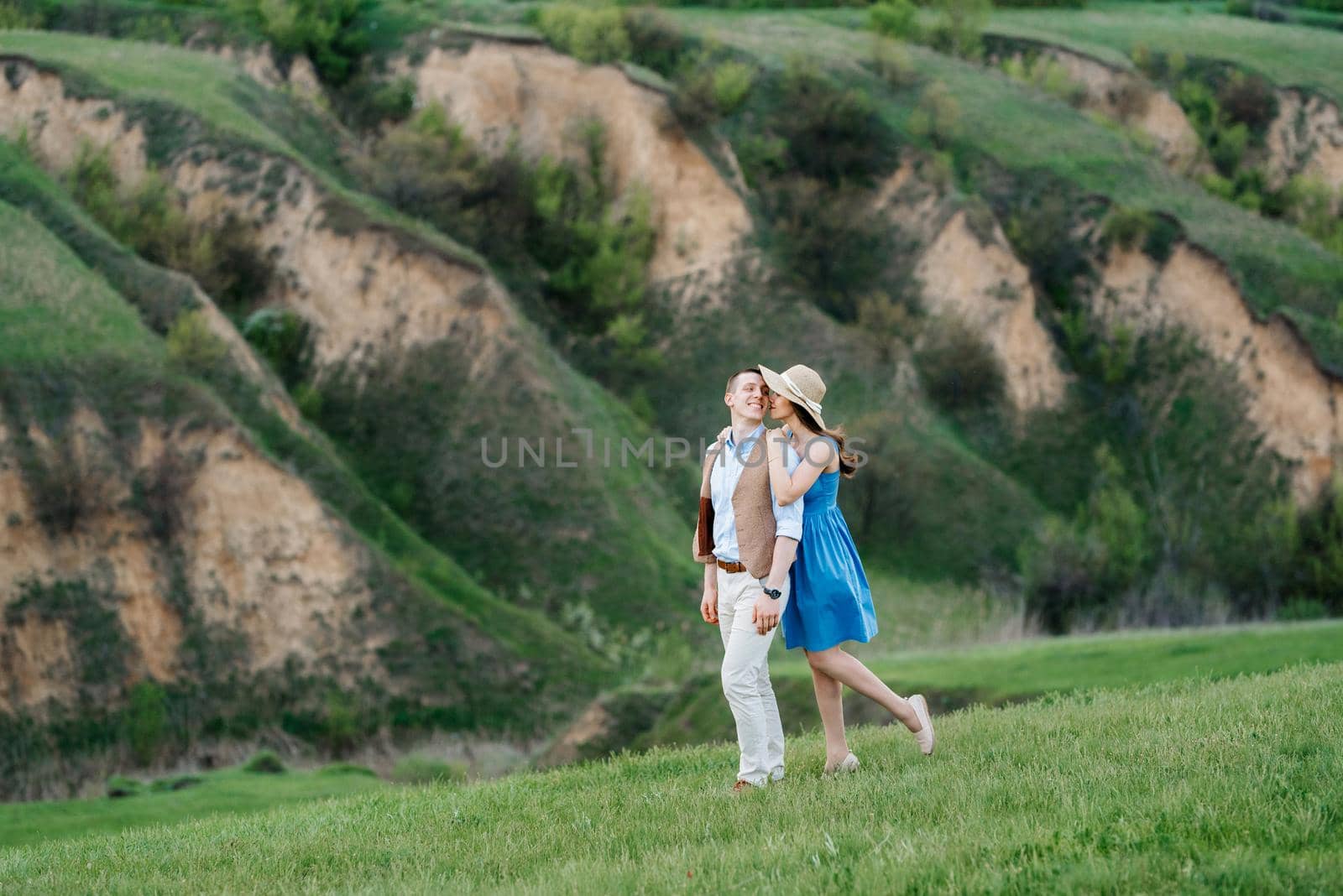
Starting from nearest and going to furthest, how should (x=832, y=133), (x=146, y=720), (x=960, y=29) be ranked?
1. (x=146, y=720)
2. (x=832, y=133)
3. (x=960, y=29)

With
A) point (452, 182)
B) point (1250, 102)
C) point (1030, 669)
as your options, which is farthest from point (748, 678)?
point (1250, 102)

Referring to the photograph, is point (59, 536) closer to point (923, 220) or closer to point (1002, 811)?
point (1002, 811)

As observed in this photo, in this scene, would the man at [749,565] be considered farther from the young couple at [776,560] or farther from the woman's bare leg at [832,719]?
the woman's bare leg at [832,719]

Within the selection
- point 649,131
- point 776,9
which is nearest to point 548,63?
point 649,131

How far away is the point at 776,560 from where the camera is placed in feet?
25.7

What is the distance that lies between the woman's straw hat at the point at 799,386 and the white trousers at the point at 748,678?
3.21 ft

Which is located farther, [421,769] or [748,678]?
[421,769]

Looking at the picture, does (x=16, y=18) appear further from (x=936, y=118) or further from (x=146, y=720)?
(x=146, y=720)

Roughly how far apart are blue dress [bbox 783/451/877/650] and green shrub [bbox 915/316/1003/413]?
34.9 metres

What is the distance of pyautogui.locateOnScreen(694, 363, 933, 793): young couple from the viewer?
790cm

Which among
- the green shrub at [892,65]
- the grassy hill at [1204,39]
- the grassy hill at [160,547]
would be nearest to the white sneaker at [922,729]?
the grassy hill at [160,547]

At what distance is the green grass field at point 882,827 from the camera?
5484 mm

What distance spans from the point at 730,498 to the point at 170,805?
962cm

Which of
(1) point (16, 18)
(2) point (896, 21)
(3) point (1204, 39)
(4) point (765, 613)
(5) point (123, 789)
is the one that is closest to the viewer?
(4) point (765, 613)
